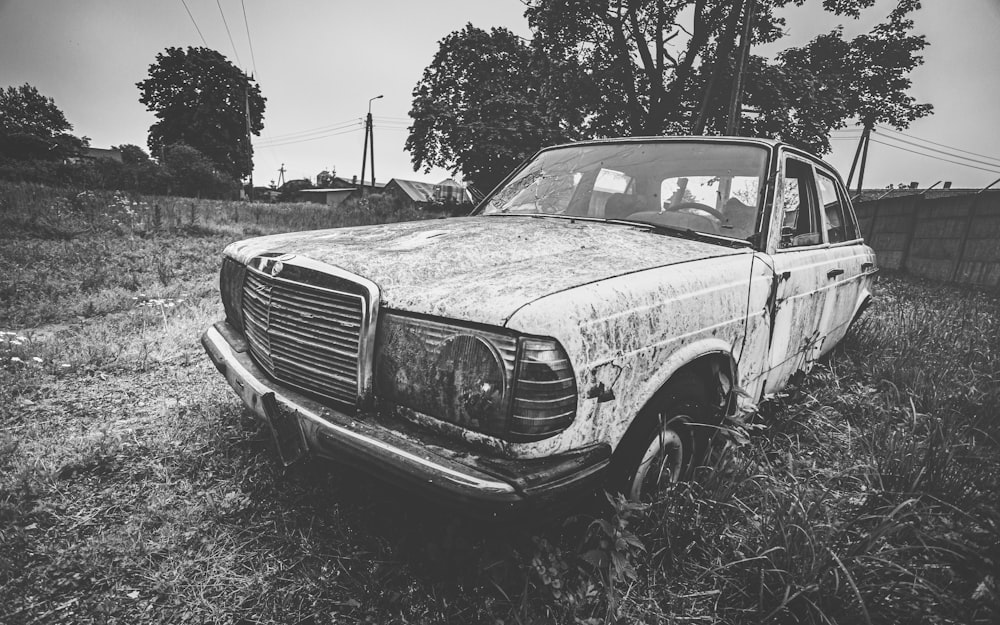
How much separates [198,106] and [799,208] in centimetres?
4906

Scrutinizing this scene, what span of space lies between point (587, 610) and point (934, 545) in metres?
1.27

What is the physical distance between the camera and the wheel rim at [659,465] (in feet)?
5.20

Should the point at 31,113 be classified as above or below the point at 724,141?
above

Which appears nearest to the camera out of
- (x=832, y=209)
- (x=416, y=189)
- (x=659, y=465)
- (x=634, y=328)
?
(x=634, y=328)

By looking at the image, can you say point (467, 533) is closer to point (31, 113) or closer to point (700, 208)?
point (700, 208)

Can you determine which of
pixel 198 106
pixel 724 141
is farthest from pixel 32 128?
pixel 724 141

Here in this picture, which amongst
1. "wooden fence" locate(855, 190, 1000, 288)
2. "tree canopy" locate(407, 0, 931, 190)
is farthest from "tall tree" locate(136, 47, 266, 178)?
"wooden fence" locate(855, 190, 1000, 288)

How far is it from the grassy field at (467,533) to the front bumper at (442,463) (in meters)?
0.11

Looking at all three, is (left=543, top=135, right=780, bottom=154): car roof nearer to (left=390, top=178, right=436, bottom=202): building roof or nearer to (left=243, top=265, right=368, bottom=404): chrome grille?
(left=243, top=265, right=368, bottom=404): chrome grille

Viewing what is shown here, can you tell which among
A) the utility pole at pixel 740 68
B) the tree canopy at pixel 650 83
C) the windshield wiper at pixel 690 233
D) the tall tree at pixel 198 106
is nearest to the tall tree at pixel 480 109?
the tree canopy at pixel 650 83

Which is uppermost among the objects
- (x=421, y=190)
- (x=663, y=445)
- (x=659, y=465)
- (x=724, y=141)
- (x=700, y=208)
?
(x=421, y=190)

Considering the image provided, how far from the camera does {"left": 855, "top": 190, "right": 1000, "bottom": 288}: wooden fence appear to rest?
34.0 feet

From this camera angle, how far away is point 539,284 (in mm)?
1353

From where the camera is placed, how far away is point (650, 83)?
15711mm
